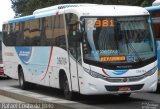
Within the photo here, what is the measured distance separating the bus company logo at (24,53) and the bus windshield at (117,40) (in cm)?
567

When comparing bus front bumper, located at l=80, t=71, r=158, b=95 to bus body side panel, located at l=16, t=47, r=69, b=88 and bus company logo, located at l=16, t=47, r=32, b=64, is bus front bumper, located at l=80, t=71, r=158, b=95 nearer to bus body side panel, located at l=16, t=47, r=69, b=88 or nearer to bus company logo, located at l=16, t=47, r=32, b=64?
bus body side panel, located at l=16, t=47, r=69, b=88

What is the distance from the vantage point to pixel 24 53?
2058cm

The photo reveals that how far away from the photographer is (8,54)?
2306 cm

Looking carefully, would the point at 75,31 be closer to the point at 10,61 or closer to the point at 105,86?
the point at 105,86

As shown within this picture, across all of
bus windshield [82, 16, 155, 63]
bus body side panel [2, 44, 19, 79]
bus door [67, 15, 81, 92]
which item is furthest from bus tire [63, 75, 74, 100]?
bus body side panel [2, 44, 19, 79]

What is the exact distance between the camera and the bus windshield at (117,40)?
14.5m

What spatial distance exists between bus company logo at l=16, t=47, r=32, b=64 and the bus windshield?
18.6ft

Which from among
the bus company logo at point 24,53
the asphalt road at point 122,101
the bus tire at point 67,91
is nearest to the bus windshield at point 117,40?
the asphalt road at point 122,101

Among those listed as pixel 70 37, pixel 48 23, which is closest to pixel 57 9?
pixel 48 23

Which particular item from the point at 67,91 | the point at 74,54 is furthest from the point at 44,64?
the point at 74,54

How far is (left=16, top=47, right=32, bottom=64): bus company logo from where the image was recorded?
19938 millimetres

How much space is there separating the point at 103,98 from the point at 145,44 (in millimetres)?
2657

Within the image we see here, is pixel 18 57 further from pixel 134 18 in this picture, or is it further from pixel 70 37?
pixel 134 18

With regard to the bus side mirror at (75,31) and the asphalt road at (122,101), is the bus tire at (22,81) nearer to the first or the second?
the asphalt road at (122,101)
